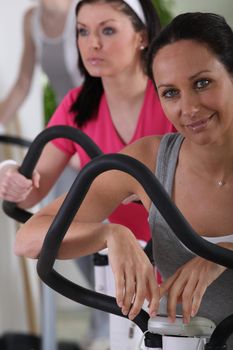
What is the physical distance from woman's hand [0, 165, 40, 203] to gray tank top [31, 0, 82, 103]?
0.68ft

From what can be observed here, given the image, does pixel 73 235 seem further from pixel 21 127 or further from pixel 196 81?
pixel 21 127

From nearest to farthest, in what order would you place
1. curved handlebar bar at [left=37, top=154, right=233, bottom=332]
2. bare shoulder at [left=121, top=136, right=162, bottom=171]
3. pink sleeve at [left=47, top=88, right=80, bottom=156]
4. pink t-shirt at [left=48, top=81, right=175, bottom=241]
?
curved handlebar bar at [left=37, top=154, right=233, bottom=332]
bare shoulder at [left=121, top=136, right=162, bottom=171]
pink t-shirt at [left=48, top=81, right=175, bottom=241]
pink sleeve at [left=47, top=88, right=80, bottom=156]

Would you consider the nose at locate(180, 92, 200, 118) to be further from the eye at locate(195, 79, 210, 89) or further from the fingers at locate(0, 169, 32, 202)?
the fingers at locate(0, 169, 32, 202)

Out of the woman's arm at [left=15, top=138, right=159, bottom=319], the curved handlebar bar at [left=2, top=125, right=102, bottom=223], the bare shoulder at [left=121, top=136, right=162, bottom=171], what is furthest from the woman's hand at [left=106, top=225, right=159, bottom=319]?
the curved handlebar bar at [left=2, top=125, right=102, bottom=223]

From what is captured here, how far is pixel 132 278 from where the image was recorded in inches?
25.8

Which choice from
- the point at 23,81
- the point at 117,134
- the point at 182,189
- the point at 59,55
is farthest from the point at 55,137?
the point at 23,81

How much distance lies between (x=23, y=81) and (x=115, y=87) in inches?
24.4

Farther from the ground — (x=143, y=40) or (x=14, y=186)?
(x=143, y=40)

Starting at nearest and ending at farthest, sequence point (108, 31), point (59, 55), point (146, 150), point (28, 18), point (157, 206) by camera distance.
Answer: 1. point (157, 206)
2. point (146, 150)
3. point (108, 31)
4. point (59, 55)
5. point (28, 18)

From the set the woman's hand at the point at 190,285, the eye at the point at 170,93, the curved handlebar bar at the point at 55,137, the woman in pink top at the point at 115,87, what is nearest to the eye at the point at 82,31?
the woman in pink top at the point at 115,87

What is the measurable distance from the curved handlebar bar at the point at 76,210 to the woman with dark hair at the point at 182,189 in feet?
0.06

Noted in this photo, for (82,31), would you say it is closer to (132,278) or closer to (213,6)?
(213,6)

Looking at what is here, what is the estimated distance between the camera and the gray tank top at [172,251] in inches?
28.2

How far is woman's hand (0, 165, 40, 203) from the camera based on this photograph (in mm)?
908
